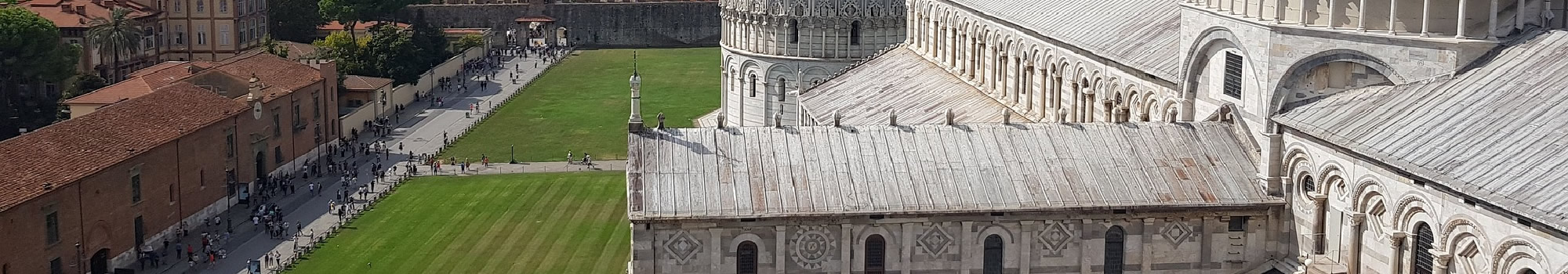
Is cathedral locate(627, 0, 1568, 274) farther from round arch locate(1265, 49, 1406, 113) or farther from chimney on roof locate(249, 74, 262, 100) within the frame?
chimney on roof locate(249, 74, 262, 100)

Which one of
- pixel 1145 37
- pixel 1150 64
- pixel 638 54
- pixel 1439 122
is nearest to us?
pixel 1439 122

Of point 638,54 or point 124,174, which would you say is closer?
point 124,174

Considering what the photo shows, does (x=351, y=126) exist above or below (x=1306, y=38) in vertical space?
below

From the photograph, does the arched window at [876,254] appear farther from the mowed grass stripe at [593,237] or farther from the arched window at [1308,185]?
the mowed grass stripe at [593,237]

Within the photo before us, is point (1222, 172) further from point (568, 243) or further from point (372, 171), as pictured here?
point (372, 171)

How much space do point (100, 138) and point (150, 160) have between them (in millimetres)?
2081

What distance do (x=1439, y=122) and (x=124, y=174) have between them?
132 feet

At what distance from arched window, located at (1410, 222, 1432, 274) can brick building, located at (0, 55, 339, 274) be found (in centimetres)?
3525

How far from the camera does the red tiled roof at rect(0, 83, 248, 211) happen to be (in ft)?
161

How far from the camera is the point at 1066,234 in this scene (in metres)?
31.3

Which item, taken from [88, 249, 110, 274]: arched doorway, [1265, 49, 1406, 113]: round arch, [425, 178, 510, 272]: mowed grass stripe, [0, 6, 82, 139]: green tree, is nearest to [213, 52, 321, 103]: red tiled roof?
[425, 178, 510, 272]: mowed grass stripe

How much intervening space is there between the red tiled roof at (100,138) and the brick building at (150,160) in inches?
1.6

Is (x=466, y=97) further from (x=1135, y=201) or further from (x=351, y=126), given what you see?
(x=1135, y=201)

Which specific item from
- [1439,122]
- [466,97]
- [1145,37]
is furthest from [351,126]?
[1439,122]
